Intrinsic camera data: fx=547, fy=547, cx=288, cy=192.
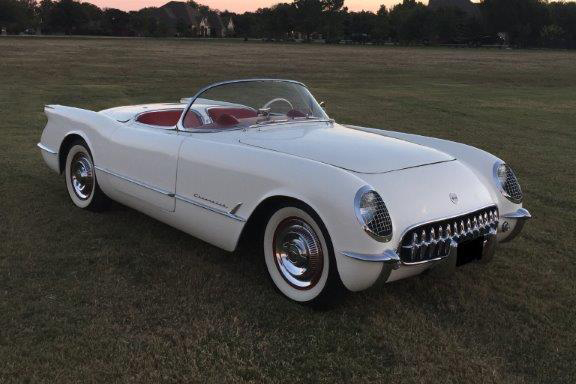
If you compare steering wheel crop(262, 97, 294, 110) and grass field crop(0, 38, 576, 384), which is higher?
steering wheel crop(262, 97, 294, 110)

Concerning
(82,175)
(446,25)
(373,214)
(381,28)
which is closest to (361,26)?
(381,28)

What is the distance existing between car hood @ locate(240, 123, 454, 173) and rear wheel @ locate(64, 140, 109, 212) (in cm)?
179

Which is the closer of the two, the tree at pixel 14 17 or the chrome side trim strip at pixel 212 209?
the chrome side trim strip at pixel 212 209

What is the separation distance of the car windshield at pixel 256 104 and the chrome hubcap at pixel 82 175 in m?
1.33

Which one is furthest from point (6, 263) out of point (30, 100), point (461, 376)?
point (30, 100)

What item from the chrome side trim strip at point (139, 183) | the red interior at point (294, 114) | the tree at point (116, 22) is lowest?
the chrome side trim strip at point (139, 183)

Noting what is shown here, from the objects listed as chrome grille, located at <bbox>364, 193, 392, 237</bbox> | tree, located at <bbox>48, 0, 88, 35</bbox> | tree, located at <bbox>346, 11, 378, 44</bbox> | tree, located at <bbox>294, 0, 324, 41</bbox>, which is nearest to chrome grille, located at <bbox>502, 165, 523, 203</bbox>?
Answer: chrome grille, located at <bbox>364, 193, 392, 237</bbox>

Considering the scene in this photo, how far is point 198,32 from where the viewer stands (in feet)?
371

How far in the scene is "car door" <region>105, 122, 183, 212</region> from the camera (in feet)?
13.2

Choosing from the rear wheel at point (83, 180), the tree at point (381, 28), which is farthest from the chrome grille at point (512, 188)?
the tree at point (381, 28)

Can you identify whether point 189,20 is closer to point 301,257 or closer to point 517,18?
point 517,18

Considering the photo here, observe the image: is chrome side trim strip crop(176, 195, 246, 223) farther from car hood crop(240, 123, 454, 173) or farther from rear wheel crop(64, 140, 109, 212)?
rear wheel crop(64, 140, 109, 212)

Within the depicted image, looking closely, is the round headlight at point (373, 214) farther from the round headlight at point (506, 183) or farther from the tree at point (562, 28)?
the tree at point (562, 28)

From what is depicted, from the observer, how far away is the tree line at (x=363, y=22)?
90.2 meters
